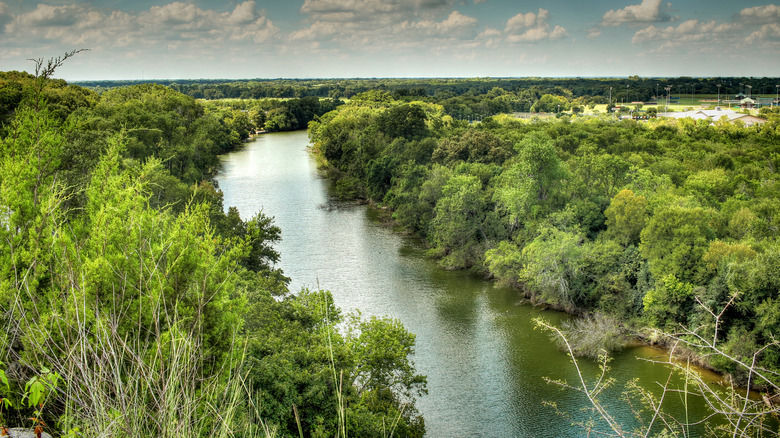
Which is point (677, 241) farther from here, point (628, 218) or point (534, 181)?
point (534, 181)

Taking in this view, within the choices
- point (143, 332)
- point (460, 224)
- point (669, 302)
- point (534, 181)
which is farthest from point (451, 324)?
point (143, 332)

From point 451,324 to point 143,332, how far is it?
17.8 meters

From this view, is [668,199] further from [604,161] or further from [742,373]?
[742,373]

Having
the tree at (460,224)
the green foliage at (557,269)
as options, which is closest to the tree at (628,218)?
the green foliage at (557,269)

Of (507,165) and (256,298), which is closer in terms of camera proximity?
(256,298)

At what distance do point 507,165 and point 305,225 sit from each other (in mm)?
15180

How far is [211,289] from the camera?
10.1 meters

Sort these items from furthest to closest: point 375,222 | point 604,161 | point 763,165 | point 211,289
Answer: point 375,222, point 763,165, point 604,161, point 211,289

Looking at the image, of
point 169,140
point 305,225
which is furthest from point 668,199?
point 169,140

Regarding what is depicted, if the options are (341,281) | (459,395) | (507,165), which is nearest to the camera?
(459,395)

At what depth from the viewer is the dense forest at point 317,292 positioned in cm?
627

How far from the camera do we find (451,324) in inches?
1001

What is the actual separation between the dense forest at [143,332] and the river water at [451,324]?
3.53 meters

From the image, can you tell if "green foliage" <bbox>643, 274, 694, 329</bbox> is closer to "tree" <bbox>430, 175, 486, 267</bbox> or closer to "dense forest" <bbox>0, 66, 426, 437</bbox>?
"tree" <bbox>430, 175, 486, 267</bbox>
